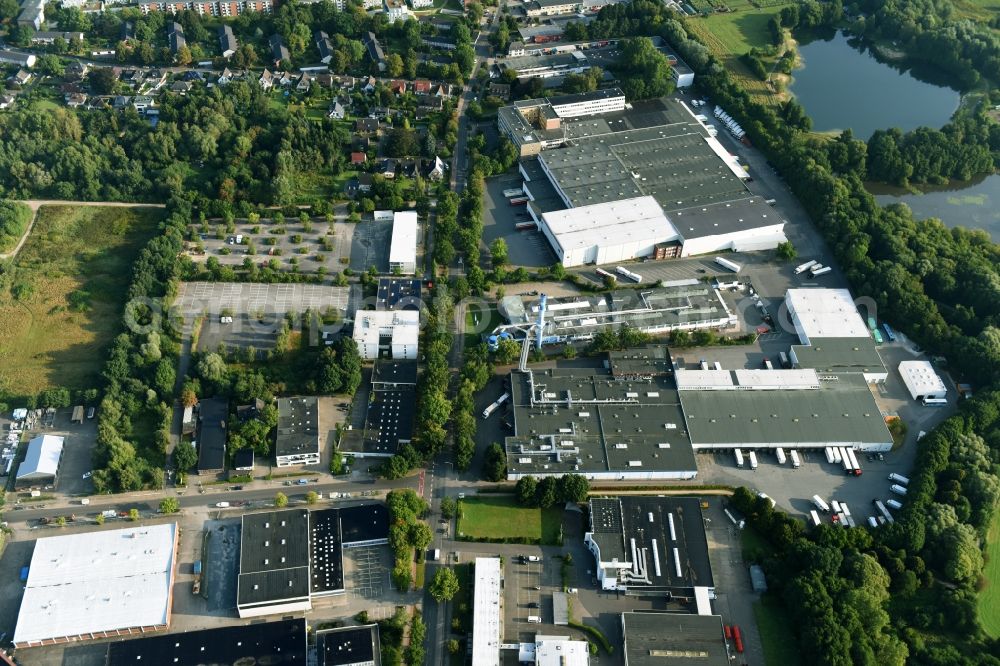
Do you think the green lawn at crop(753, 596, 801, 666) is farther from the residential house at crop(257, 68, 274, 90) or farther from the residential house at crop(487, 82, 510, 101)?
the residential house at crop(257, 68, 274, 90)

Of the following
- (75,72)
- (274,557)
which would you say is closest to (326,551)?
(274,557)

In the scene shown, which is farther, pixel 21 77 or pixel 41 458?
pixel 21 77

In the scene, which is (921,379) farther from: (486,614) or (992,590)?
(486,614)

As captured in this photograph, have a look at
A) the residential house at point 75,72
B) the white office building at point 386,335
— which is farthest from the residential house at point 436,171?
the residential house at point 75,72

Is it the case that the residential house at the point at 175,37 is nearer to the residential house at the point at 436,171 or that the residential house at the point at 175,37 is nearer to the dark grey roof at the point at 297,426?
the residential house at the point at 436,171

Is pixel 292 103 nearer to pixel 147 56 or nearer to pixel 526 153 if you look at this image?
pixel 147 56

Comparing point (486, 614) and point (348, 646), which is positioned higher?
point (486, 614)

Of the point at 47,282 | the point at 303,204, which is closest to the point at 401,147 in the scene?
the point at 303,204
